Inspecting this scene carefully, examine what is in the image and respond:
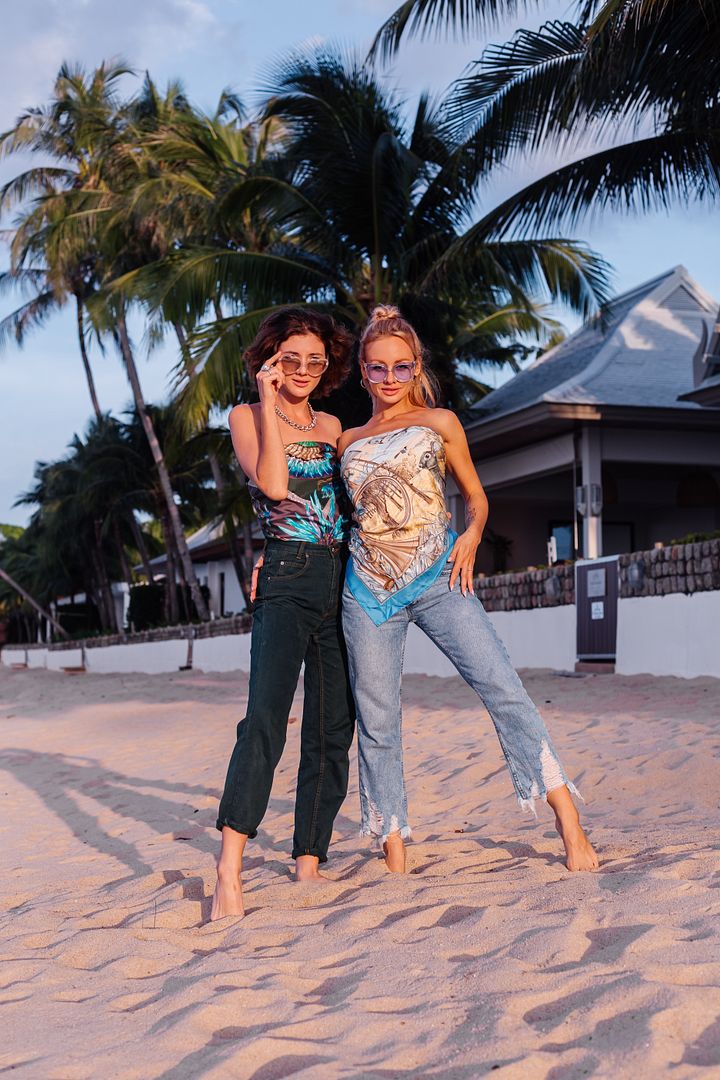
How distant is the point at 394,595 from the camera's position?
369 centimetres

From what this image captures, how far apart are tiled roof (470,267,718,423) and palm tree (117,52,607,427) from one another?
1035mm

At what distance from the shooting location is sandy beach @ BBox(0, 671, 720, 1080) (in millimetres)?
2314

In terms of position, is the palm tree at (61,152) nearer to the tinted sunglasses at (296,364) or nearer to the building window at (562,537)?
the building window at (562,537)

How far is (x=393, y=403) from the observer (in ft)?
12.8

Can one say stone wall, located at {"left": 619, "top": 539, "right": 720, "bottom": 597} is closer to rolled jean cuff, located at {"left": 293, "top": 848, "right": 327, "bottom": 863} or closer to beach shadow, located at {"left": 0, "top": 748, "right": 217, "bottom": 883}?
beach shadow, located at {"left": 0, "top": 748, "right": 217, "bottom": 883}

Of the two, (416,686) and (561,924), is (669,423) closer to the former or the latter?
(416,686)

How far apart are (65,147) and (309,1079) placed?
3291 centimetres

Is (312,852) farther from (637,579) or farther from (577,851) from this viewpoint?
(637,579)

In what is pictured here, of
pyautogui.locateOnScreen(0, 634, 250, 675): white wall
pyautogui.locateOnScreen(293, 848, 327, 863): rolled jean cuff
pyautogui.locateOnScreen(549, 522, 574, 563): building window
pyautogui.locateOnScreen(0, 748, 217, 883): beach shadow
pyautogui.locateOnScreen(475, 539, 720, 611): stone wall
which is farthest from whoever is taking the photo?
pyautogui.locateOnScreen(549, 522, 574, 563): building window

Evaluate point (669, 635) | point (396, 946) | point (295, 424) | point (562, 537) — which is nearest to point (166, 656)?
point (562, 537)

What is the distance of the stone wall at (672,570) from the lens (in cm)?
1033

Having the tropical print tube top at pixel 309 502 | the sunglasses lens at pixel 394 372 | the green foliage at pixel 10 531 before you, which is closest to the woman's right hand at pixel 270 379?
the tropical print tube top at pixel 309 502

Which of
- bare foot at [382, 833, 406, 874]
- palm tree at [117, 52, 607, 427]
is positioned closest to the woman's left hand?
bare foot at [382, 833, 406, 874]

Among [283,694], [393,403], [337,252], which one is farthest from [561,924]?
[337,252]
